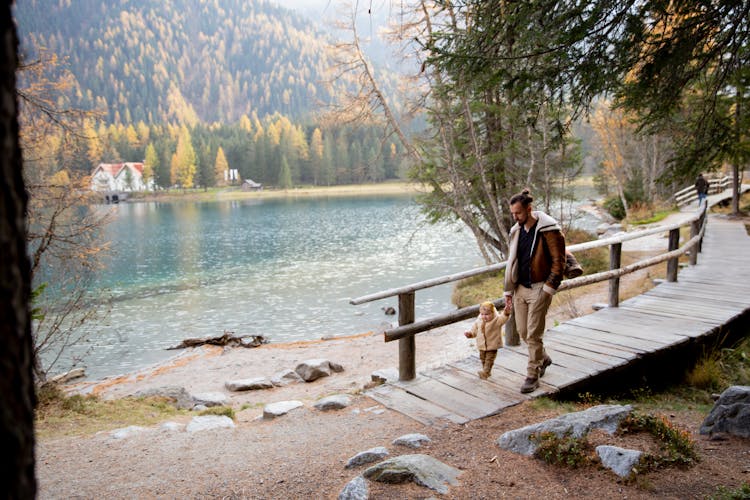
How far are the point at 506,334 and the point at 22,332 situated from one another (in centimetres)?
625

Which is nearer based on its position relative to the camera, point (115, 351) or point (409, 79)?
point (409, 79)

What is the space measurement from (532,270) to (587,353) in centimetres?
184

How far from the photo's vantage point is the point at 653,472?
12.0 ft

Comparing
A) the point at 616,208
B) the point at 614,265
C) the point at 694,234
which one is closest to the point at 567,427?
the point at 614,265

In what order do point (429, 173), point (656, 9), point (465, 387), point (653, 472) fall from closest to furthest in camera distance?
point (653, 472), point (656, 9), point (465, 387), point (429, 173)

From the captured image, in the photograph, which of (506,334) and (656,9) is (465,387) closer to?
(506,334)

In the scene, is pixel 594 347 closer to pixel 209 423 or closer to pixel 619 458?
pixel 619 458

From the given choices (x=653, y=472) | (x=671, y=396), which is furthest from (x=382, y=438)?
(x=671, y=396)

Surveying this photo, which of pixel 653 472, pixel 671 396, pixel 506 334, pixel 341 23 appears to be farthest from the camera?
pixel 341 23

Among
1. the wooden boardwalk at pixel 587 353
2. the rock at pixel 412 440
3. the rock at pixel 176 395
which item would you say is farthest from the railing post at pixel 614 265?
the rock at pixel 176 395

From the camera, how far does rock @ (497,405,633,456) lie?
4.13 m

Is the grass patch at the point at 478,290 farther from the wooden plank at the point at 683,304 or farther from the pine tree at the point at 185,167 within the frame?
the pine tree at the point at 185,167

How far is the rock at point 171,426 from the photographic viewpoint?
20.7 ft

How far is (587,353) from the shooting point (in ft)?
→ 20.9
